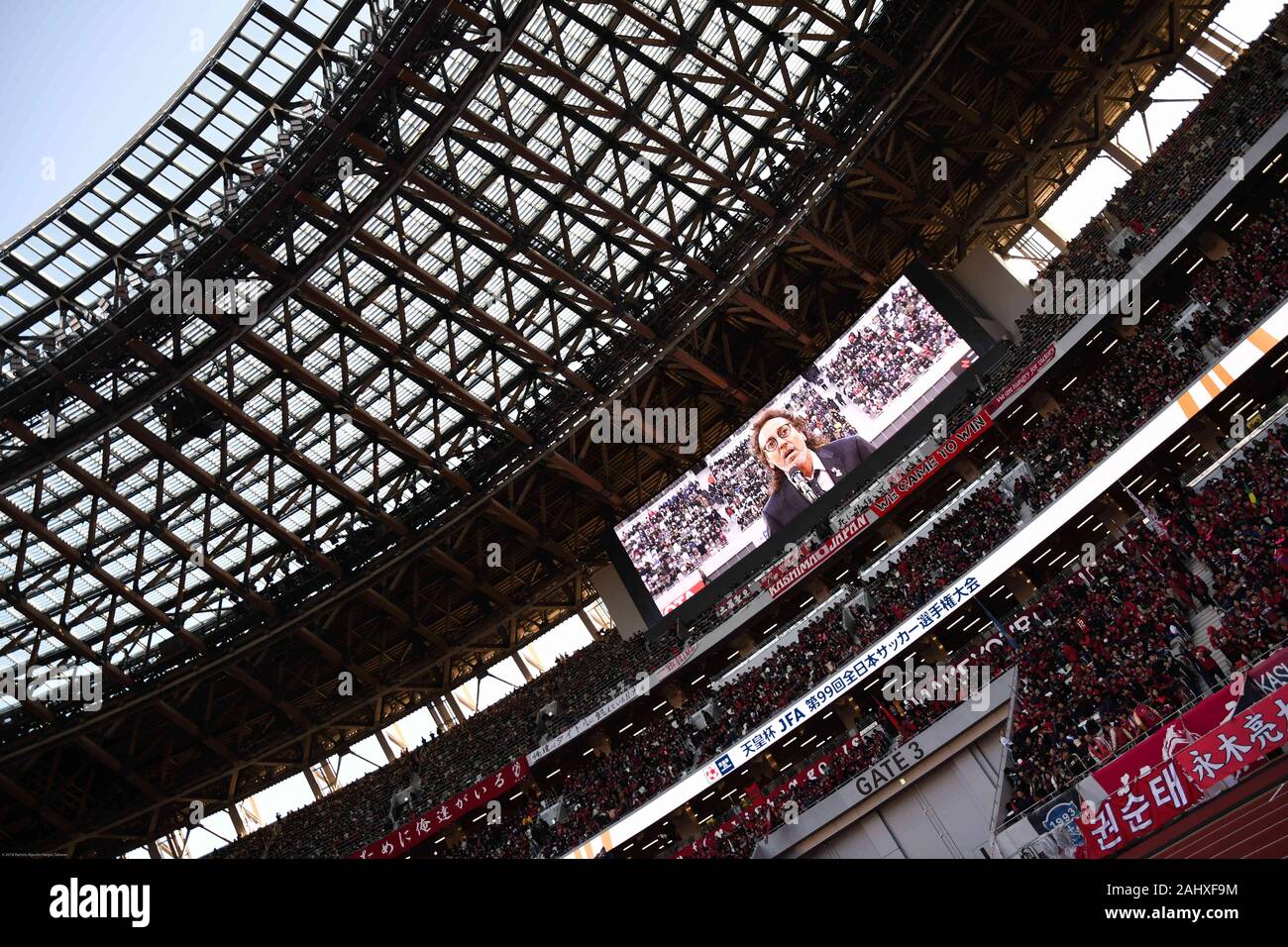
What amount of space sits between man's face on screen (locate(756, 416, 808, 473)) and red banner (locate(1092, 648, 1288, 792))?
1766 centimetres

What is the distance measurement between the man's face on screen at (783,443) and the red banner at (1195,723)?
1766cm

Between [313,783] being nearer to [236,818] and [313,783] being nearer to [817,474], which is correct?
[236,818]

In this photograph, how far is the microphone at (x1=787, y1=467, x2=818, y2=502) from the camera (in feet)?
112

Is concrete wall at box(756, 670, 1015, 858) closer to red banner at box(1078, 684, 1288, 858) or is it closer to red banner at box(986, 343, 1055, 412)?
red banner at box(1078, 684, 1288, 858)

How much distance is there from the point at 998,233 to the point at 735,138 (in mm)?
9987

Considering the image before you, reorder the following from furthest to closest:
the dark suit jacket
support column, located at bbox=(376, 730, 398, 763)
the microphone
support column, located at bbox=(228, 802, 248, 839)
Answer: support column, located at bbox=(228, 802, 248, 839) → support column, located at bbox=(376, 730, 398, 763) → the microphone → the dark suit jacket

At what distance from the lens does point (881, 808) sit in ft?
89.4

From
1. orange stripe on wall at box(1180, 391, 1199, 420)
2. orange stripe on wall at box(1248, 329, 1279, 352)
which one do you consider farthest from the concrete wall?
orange stripe on wall at box(1248, 329, 1279, 352)

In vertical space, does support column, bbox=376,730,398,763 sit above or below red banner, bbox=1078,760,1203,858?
above

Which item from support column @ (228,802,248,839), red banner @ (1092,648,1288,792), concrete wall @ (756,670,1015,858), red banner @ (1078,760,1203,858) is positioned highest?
support column @ (228,802,248,839)

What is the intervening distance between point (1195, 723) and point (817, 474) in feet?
59.3

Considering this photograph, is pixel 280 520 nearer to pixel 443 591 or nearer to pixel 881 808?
pixel 443 591

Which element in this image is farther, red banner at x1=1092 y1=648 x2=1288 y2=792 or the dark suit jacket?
the dark suit jacket

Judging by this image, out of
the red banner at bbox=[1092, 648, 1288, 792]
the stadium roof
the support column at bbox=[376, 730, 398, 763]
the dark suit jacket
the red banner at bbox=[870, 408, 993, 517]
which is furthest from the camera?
the support column at bbox=[376, 730, 398, 763]
